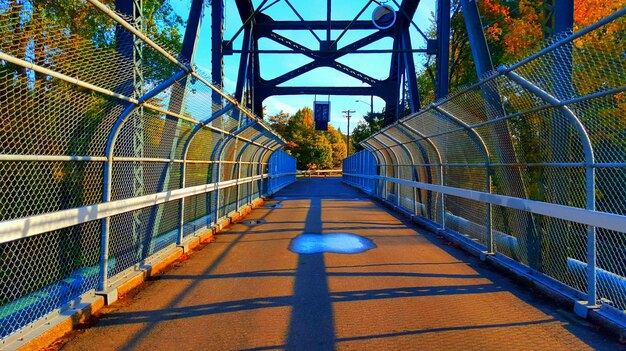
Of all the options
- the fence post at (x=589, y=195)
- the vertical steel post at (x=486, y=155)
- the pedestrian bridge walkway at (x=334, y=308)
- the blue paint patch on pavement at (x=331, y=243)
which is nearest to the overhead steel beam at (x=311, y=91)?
the blue paint patch on pavement at (x=331, y=243)

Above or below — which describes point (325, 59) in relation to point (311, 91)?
above

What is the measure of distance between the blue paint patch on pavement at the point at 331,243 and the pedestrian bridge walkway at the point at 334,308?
33cm

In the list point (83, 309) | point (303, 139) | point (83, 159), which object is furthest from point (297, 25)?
point (303, 139)

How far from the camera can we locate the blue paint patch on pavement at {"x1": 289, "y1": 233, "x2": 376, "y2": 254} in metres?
7.89

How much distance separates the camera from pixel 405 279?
5.93 meters

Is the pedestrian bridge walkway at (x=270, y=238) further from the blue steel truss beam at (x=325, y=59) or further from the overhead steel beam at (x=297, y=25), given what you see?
the overhead steel beam at (x=297, y=25)

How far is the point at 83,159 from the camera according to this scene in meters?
4.39

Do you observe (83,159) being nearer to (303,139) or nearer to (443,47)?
(443,47)

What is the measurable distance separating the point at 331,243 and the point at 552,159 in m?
4.22

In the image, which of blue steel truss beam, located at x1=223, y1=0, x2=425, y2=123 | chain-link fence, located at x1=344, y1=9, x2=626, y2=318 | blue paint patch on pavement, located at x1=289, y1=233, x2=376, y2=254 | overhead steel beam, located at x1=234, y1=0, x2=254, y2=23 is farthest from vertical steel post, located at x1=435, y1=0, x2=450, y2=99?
overhead steel beam, located at x1=234, y1=0, x2=254, y2=23

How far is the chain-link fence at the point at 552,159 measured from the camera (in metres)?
4.48

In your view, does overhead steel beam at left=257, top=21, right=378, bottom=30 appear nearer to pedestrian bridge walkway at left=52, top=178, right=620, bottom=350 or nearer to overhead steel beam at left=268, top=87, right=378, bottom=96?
overhead steel beam at left=268, top=87, right=378, bottom=96

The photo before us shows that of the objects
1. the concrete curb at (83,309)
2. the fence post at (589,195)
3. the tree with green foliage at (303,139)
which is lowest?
the concrete curb at (83,309)

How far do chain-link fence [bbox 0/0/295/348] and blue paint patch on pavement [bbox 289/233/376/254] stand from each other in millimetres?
2115
